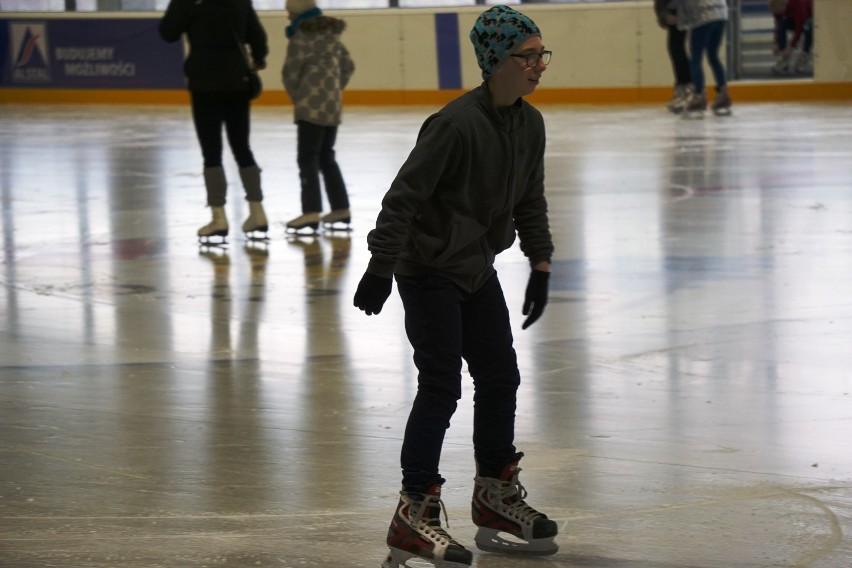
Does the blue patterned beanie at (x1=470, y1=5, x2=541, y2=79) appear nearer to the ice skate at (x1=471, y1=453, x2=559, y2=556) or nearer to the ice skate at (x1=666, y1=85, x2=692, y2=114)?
the ice skate at (x1=471, y1=453, x2=559, y2=556)

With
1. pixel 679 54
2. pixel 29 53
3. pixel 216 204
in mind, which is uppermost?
pixel 29 53

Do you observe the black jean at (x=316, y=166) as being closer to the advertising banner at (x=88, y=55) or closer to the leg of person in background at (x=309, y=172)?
the leg of person in background at (x=309, y=172)

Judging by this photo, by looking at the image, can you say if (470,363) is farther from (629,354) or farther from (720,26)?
(720,26)

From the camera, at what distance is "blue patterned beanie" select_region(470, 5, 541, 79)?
3510 millimetres

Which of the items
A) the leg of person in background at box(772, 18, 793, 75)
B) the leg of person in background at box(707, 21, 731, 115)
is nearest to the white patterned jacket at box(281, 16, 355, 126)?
the leg of person in background at box(707, 21, 731, 115)

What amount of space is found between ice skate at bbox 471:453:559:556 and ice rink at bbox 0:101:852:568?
5 centimetres

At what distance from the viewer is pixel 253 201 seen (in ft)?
29.8

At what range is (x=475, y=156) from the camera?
3549 millimetres

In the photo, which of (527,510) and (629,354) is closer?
(527,510)

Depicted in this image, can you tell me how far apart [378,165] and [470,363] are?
9.34 metres

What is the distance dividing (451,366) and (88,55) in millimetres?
20347

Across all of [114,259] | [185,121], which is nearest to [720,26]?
[185,121]

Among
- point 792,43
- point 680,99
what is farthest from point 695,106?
point 792,43

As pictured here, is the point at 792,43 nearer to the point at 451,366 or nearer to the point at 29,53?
the point at 29,53
